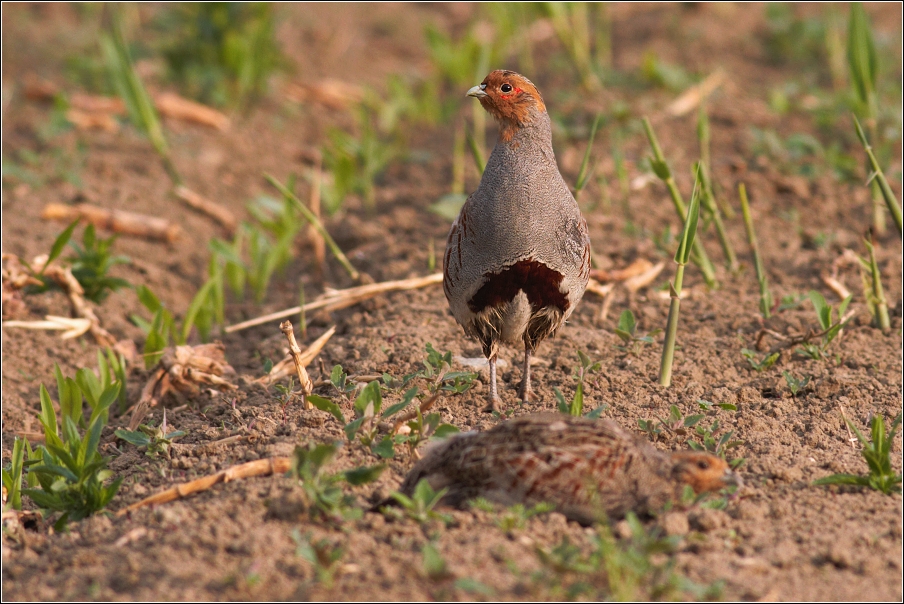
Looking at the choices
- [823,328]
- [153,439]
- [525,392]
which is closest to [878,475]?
[823,328]

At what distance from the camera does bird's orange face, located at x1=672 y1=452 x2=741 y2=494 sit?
3150 mm

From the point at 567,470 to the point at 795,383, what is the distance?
147 cm

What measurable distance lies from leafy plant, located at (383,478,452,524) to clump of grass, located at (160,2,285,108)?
5.64 meters

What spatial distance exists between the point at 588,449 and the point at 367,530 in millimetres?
703

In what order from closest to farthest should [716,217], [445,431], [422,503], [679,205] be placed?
[422,503]
[445,431]
[679,205]
[716,217]

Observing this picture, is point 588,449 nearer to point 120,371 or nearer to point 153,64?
point 120,371

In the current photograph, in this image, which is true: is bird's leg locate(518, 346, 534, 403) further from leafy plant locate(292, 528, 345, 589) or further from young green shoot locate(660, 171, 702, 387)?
leafy plant locate(292, 528, 345, 589)

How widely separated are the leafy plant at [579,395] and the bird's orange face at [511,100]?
3.16 ft

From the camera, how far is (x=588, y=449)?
3072mm

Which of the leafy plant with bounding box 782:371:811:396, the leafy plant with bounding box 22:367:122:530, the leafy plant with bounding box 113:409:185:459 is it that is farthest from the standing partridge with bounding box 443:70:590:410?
the leafy plant with bounding box 22:367:122:530

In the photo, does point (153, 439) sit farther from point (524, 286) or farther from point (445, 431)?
point (524, 286)

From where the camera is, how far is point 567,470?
3.04 m

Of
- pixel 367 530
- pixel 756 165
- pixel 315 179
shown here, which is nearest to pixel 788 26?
pixel 756 165

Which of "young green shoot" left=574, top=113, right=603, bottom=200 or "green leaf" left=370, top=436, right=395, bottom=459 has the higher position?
"young green shoot" left=574, top=113, right=603, bottom=200
